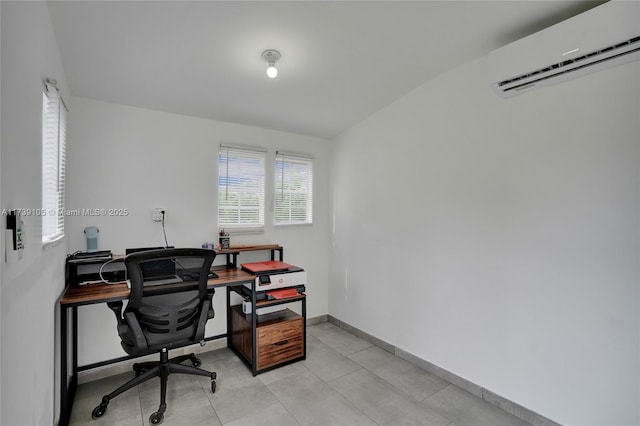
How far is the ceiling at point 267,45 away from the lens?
69.6 inches

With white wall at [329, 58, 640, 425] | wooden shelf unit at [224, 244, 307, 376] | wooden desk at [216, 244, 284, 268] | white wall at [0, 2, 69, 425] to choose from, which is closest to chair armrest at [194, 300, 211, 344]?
wooden shelf unit at [224, 244, 307, 376]

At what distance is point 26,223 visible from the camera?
1.16m

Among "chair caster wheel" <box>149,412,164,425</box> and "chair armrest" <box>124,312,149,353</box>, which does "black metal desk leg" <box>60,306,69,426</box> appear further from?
"chair caster wheel" <box>149,412,164,425</box>

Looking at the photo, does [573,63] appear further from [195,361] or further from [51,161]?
[195,361]

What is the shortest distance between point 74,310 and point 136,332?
0.82m

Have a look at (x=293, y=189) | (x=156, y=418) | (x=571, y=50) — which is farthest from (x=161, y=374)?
(x=571, y=50)

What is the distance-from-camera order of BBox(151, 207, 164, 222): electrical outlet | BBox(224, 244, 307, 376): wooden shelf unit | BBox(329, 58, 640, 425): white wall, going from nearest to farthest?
BBox(329, 58, 640, 425): white wall, BBox(224, 244, 307, 376): wooden shelf unit, BBox(151, 207, 164, 222): electrical outlet

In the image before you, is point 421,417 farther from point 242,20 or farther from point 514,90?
point 242,20

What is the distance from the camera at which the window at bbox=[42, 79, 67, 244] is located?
1608 mm

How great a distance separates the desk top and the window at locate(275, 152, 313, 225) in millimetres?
1065

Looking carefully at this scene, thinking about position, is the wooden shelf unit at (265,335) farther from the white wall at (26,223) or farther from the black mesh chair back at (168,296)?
the white wall at (26,223)

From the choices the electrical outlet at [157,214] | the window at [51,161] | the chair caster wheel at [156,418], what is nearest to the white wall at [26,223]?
the window at [51,161]

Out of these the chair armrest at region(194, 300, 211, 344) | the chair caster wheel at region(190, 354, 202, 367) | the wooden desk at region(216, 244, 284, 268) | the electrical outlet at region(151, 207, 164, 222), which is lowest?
the chair caster wheel at region(190, 354, 202, 367)

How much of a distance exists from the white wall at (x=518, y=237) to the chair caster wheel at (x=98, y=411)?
2448 mm
